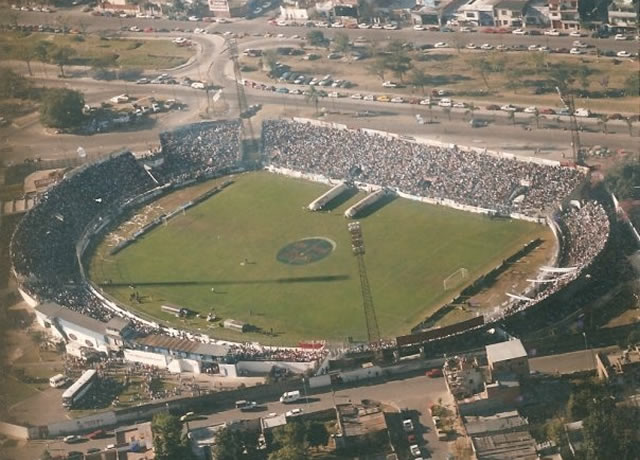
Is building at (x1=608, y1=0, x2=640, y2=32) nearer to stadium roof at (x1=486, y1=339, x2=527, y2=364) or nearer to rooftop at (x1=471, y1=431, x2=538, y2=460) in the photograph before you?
stadium roof at (x1=486, y1=339, x2=527, y2=364)

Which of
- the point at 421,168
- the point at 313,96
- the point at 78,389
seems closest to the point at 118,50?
the point at 313,96

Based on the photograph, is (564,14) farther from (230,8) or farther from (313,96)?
(230,8)

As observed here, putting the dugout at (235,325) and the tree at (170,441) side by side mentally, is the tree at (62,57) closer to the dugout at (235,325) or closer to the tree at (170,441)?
the dugout at (235,325)

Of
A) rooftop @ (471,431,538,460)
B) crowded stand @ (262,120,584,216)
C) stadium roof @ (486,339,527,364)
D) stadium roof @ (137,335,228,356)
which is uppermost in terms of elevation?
crowded stand @ (262,120,584,216)

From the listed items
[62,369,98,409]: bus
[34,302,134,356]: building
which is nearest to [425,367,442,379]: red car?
[34,302,134,356]: building

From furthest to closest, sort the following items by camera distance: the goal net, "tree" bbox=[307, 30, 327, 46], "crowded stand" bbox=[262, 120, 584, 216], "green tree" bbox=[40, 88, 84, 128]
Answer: "tree" bbox=[307, 30, 327, 46] → "green tree" bbox=[40, 88, 84, 128] → "crowded stand" bbox=[262, 120, 584, 216] → the goal net

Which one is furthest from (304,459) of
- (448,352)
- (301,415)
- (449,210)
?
(449,210)

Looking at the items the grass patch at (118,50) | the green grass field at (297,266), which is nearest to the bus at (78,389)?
the green grass field at (297,266)
